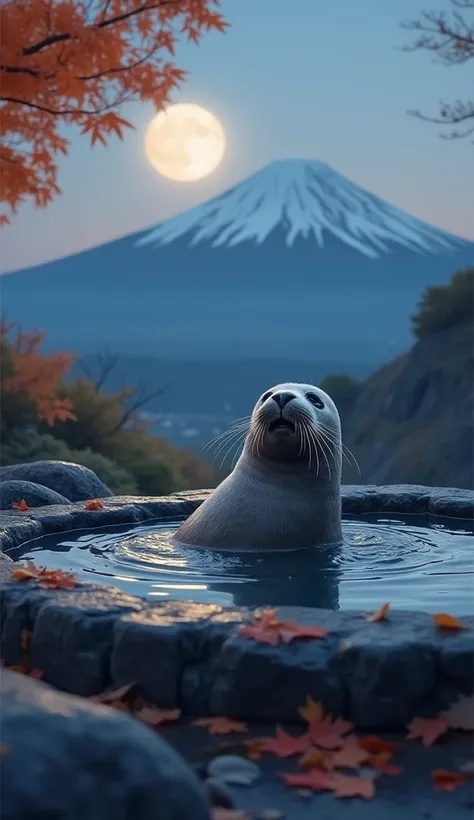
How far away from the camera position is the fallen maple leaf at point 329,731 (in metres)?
4.37

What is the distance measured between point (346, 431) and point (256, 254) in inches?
1762

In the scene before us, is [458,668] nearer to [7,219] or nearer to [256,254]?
[7,219]

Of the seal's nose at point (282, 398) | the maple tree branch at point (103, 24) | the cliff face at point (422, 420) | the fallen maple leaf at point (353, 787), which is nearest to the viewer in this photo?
the fallen maple leaf at point (353, 787)

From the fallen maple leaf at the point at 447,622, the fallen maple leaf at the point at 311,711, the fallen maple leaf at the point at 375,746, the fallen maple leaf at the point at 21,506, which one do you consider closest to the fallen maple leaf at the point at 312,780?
the fallen maple leaf at the point at 375,746

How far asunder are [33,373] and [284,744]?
12579mm

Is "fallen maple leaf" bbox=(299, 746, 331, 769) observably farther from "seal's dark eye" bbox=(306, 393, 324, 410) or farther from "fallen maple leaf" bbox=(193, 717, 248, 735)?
"seal's dark eye" bbox=(306, 393, 324, 410)

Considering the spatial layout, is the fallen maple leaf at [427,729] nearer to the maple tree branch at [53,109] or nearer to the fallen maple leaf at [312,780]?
the fallen maple leaf at [312,780]

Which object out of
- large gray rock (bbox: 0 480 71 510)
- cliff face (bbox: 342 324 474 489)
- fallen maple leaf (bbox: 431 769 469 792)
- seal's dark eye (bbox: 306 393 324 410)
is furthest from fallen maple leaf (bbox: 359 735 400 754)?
cliff face (bbox: 342 324 474 489)

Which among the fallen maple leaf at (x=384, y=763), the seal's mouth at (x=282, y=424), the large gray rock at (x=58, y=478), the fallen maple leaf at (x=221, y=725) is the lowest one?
the fallen maple leaf at (x=384, y=763)

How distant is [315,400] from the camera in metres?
7.68

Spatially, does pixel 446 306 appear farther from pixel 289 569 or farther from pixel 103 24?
pixel 289 569

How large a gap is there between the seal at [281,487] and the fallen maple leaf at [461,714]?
283cm

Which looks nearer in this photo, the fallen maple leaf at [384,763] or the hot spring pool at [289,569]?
the fallen maple leaf at [384,763]

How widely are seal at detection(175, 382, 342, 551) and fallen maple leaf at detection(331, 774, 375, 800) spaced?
3.38 m
